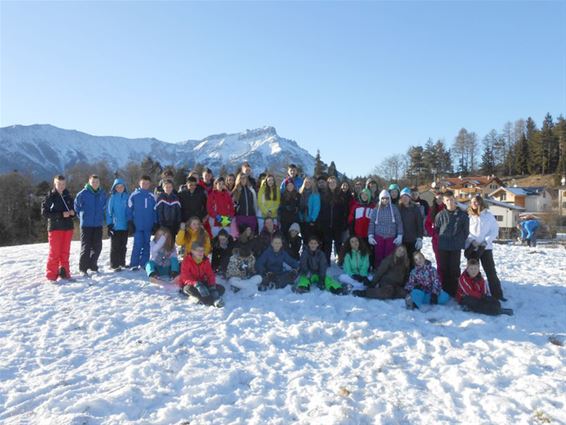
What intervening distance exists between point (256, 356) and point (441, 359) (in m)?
2.61

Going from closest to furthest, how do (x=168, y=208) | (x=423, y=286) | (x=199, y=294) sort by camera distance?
(x=199, y=294)
(x=423, y=286)
(x=168, y=208)

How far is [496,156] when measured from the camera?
9219cm

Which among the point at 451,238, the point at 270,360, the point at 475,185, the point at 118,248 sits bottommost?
the point at 270,360

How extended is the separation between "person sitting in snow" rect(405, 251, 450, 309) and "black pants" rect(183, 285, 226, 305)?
3.57 meters

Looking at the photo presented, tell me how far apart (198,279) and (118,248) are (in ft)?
9.11

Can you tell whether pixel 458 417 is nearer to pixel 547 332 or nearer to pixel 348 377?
pixel 348 377

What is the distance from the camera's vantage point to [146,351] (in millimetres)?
5762

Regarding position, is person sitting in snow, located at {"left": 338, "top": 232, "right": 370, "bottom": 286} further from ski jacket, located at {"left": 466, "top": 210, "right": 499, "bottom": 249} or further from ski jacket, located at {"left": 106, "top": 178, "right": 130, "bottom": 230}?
ski jacket, located at {"left": 106, "top": 178, "right": 130, "bottom": 230}

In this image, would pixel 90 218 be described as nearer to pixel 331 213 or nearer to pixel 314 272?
pixel 314 272

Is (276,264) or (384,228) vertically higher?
(384,228)

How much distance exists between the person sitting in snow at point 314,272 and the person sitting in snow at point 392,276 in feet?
1.80

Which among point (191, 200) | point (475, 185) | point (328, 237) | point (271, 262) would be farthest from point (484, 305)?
point (475, 185)

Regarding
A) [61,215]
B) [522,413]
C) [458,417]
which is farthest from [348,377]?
[61,215]

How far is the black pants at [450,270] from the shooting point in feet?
26.6
